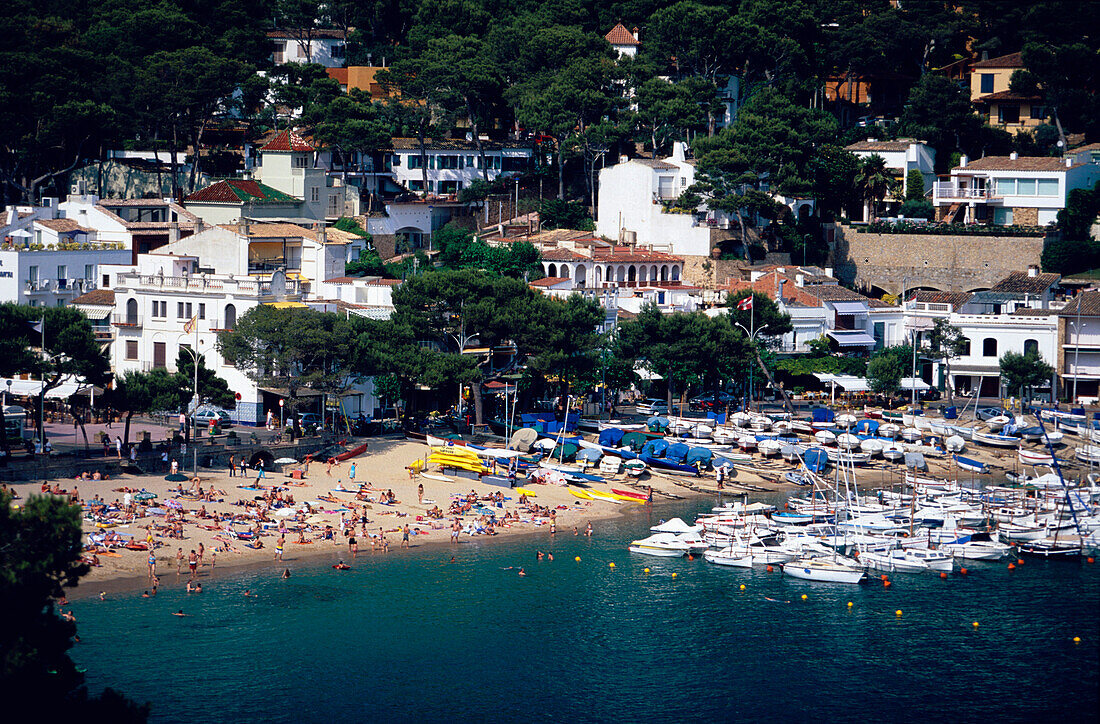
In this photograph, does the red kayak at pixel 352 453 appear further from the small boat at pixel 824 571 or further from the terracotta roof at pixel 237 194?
the terracotta roof at pixel 237 194

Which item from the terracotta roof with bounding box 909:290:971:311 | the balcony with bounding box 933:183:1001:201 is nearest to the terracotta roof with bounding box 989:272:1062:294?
the terracotta roof with bounding box 909:290:971:311

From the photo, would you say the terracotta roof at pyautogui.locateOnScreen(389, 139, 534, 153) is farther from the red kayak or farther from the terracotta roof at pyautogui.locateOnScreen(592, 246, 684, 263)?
the red kayak

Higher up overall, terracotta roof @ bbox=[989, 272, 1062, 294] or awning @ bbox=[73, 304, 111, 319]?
terracotta roof @ bbox=[989, 272, 1062, 294]

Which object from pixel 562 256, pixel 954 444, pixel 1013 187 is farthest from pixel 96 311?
pixel 1013 187

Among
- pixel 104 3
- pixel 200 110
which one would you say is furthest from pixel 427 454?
pixel 104 3

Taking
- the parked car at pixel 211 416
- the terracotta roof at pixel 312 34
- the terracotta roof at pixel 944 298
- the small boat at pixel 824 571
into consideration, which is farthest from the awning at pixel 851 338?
the terracotta roof at pixel 312 34

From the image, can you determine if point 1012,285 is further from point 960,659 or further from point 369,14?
point 369,14

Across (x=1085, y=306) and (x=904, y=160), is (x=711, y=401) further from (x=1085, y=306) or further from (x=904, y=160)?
(x=904, y=160)
